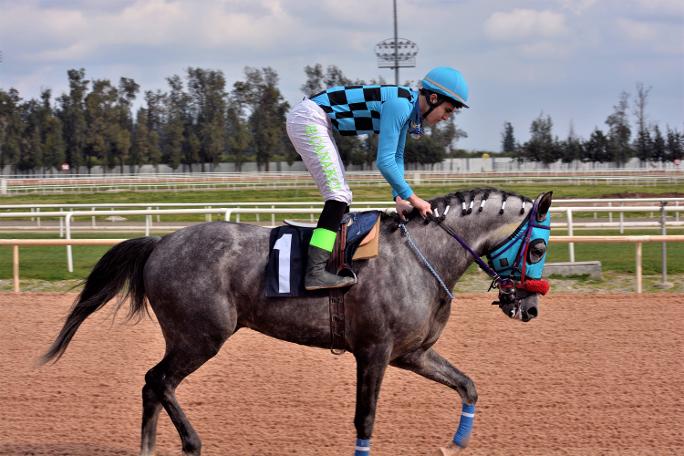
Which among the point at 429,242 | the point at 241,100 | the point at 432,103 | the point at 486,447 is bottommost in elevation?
the point at 486,447

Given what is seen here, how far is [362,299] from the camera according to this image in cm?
407

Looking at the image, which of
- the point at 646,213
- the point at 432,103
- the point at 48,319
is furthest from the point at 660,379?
the point at 646,213

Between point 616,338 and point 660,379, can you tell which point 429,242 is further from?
point 616,338

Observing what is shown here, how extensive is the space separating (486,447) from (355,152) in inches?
1881

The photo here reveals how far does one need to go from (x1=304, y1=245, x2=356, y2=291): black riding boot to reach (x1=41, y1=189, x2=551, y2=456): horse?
0.08m

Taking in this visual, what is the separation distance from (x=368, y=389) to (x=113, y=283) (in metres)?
1.54

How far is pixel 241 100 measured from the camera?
197ft

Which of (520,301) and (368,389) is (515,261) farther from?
(368,389)

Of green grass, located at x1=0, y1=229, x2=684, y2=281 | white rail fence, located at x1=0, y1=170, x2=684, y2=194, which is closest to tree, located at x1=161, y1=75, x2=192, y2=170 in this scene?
white rail fence, located at x1=0, y1=170, x2=684, y2=194

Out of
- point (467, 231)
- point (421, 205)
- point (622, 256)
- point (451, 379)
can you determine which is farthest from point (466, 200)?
point (622, 256)

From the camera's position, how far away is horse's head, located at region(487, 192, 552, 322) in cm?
418

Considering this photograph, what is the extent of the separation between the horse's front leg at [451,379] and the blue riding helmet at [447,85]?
1260 millimetres

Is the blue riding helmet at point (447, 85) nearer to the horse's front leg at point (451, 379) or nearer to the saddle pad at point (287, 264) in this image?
the saddle pad at point (287, 264)

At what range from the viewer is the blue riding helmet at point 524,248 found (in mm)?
4188
